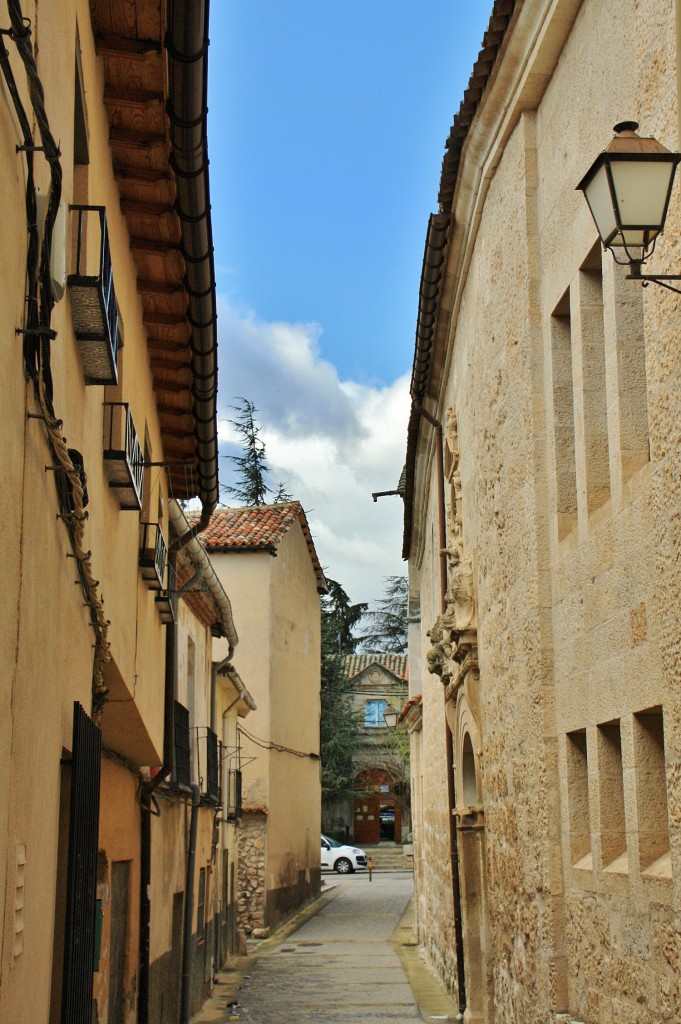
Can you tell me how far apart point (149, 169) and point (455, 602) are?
581 centimetres

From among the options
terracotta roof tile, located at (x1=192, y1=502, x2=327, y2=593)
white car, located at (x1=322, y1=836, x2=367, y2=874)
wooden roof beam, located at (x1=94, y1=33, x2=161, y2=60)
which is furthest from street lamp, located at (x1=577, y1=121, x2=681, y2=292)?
white car, located at (x1=322, y1=836, x2=367, y2=874)

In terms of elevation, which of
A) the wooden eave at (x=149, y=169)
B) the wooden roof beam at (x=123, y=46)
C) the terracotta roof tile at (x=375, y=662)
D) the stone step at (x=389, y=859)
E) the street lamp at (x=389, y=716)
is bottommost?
the stone step at (x=389, y=859)

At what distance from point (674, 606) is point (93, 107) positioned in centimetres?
392

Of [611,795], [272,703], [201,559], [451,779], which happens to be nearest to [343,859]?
Answer: [272,703]

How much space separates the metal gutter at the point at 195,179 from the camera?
5949 mm

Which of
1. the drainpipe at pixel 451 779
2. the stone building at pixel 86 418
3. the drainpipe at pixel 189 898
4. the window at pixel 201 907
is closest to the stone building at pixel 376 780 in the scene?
the window at pixel 201 907

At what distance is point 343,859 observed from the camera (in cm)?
4806

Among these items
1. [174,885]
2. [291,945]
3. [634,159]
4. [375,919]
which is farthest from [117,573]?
[375,919]

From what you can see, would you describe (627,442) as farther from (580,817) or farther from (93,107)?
(93,107)

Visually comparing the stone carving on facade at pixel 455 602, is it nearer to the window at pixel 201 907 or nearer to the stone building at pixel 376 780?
the window at pixel 201 907

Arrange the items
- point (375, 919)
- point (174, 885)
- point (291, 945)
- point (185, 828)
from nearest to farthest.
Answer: point (174, 885) → point (185, 828) → point (291, 945) → point (375, 919)

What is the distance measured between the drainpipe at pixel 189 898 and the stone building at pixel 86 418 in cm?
359

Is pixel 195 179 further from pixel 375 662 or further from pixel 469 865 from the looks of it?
pixel 375 662

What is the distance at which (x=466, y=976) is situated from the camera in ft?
43.6
